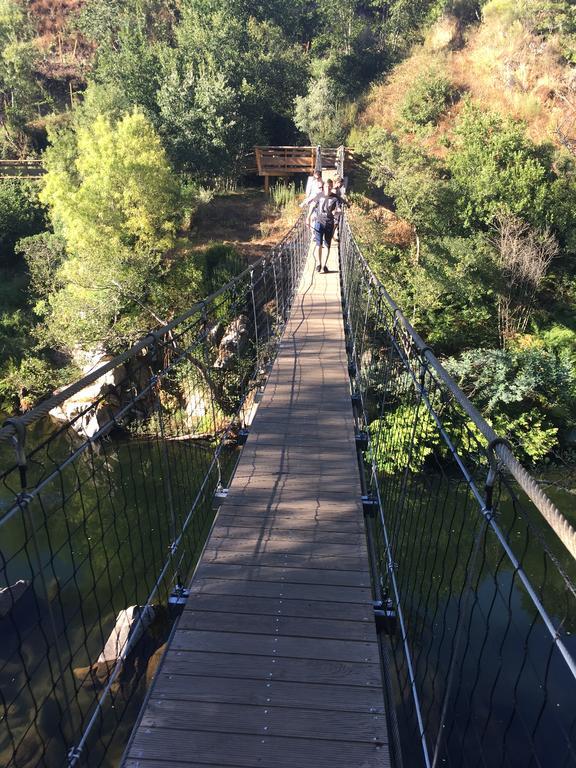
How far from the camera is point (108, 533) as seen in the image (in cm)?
743

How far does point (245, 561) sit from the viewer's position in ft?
7.06

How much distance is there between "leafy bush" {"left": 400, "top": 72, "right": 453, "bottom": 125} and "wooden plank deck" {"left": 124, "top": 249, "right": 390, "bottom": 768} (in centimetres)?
1485

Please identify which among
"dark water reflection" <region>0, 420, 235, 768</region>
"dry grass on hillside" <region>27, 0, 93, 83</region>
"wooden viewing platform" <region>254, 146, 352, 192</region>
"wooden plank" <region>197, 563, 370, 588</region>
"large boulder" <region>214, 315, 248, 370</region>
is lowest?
"dark water reflection" <region>0, 420, 235, 768</region>

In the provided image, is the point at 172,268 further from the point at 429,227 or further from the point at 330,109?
the point at 330,109

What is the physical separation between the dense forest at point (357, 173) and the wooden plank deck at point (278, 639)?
20.2 feet

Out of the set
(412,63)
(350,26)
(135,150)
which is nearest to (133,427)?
(135,150)

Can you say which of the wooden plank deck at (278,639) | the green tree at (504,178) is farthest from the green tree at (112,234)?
the wooden plank deck at (278,639)

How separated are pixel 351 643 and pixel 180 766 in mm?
634

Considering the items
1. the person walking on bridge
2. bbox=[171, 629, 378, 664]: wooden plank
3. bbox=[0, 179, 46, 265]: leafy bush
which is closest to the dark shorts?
the person walking on bridge

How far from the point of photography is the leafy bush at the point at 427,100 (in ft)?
49.3

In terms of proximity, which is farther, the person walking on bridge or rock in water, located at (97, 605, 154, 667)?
the person walking on bridge

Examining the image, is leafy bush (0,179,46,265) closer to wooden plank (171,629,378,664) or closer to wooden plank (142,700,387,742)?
wooden plank (171,629,378,664)

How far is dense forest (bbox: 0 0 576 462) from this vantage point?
10.2m

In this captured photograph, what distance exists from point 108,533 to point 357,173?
11838 millimetres
